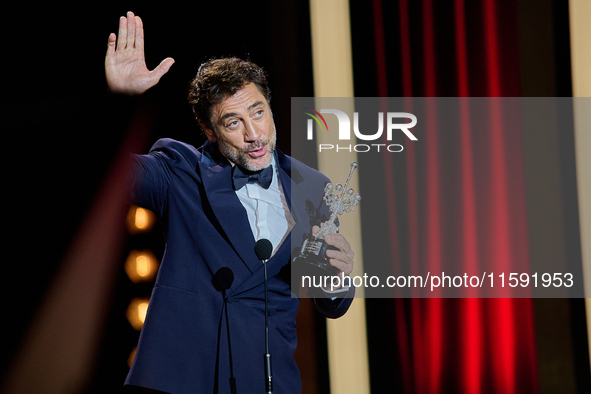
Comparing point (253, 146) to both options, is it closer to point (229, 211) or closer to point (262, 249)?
point (229, 211)

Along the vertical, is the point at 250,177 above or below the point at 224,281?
above

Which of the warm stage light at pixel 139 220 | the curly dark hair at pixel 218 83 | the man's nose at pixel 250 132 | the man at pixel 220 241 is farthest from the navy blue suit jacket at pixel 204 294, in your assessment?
the warm stage light at pixel 139 220

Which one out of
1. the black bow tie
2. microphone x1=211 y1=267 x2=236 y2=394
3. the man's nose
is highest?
the man's nose

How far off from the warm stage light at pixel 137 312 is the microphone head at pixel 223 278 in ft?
5.08

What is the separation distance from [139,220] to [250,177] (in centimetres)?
139

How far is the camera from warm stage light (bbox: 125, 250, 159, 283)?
2.92m

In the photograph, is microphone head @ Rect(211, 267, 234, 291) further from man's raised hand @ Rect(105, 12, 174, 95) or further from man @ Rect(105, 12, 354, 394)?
man's raised hand @ Rect(105, 12, 174, 95)

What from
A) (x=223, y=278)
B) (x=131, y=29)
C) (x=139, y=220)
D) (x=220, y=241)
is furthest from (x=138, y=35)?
(x=139, y=220)

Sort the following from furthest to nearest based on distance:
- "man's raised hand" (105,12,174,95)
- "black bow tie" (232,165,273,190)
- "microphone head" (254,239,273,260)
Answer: "black bow tie" (232,165,273,190)
"man's raised hand" (105,12,174,95)
"microphone head" (254,239,273,260)

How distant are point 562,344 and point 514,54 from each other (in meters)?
1.56

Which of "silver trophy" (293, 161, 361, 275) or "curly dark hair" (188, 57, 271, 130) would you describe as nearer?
"silver trophy" (293, 161, 361, 275)

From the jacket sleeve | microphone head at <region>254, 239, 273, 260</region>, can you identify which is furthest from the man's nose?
microphone head at <region>254, 239, 273, 260</region>

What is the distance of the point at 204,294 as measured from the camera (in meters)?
1.51

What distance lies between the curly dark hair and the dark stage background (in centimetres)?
81
